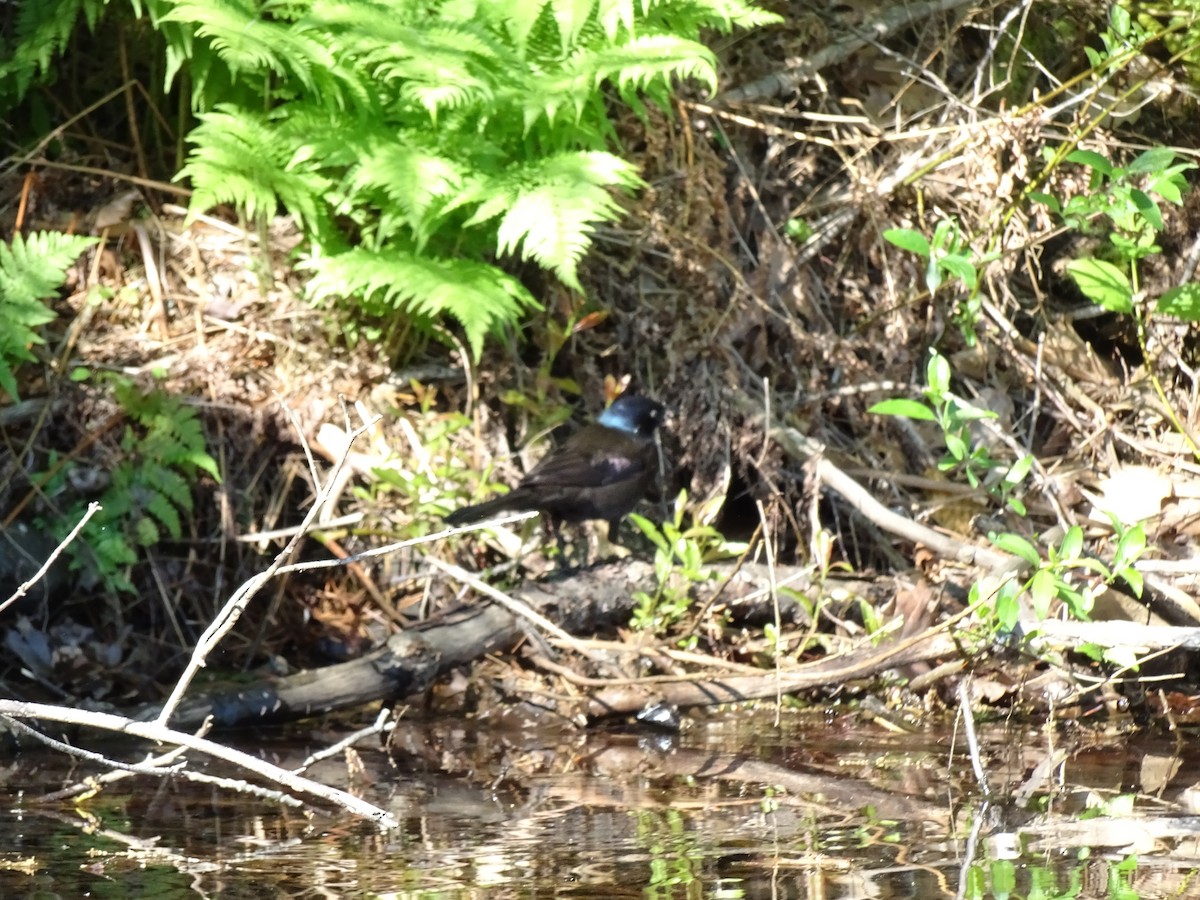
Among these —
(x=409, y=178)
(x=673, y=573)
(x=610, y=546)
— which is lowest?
(x=673, y=573)

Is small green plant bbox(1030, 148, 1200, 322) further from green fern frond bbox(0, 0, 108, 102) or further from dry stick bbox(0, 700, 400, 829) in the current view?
dry stick bbox(0, 700, 400, 829)

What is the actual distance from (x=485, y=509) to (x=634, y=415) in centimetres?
77

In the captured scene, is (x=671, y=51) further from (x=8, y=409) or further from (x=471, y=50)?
(x=8, y=409)

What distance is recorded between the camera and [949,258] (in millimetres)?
4789

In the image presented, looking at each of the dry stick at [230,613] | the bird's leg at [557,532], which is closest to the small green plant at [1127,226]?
the bird's leg at [557,532]

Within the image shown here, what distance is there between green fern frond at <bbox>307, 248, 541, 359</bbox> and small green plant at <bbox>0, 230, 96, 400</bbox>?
84 cm

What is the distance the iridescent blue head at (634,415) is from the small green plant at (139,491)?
1.45 metres

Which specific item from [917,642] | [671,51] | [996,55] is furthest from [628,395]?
[996,55]

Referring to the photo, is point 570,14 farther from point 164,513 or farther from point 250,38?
point 164,513

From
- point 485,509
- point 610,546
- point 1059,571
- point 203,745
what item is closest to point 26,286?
point 485,509

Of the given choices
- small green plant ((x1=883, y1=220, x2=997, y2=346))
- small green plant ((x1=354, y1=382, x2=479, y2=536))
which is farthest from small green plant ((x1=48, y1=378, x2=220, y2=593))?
small green plant ((x1=883, y1=220, x2=997, y2=346))

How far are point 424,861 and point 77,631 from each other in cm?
225

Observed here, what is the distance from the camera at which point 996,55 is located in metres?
6.68

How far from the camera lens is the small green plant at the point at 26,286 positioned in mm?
4727
